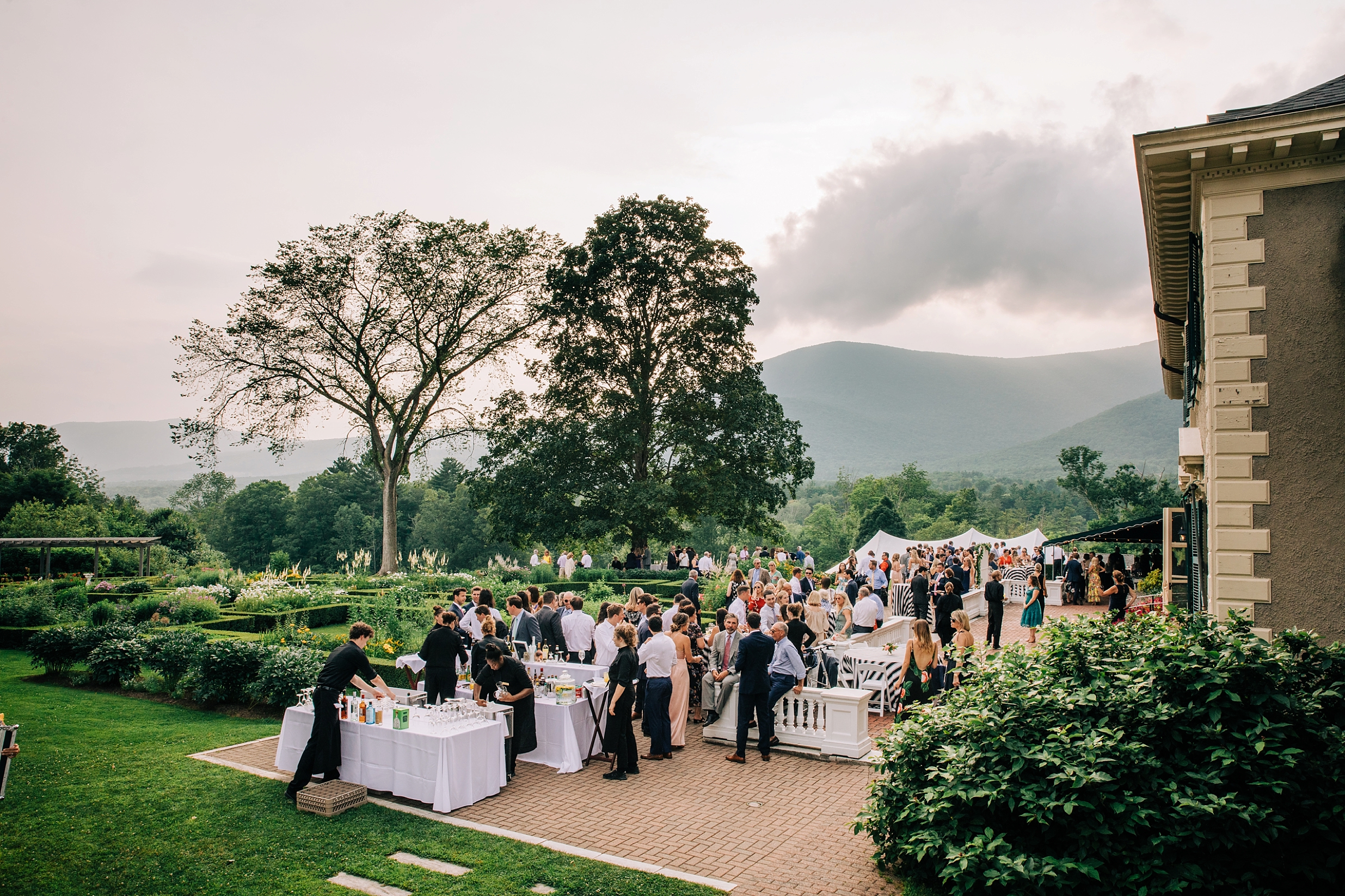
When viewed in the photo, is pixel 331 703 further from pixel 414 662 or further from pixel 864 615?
pixel 864 615

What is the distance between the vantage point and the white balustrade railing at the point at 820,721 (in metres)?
9.62

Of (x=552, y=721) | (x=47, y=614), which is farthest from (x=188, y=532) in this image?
(x=552, y=721)

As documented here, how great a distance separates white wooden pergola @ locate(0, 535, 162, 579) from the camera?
28.5 m

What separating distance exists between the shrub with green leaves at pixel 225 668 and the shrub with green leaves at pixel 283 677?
0.75ft

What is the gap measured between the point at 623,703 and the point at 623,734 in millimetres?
405

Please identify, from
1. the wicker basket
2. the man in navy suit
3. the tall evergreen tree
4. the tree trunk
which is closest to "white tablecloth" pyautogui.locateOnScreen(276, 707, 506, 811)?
the wicker basket

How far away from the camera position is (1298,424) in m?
7.58

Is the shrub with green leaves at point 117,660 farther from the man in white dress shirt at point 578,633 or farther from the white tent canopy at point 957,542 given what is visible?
the white tent canopy at point 957,542

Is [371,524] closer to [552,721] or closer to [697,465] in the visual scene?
[697,465]

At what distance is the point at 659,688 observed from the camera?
31.3 feet

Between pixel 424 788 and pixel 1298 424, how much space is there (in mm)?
9384

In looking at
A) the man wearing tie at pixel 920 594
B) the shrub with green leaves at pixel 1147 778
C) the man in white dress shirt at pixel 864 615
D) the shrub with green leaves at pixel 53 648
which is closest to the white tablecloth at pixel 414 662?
the shrub with green leaves at pixel 53 648

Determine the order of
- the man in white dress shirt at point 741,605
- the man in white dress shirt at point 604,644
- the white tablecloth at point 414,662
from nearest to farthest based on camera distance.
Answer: the man in white dress shirt at point 604,644 < the white tablecloth at point 414,662 < the man in white dress shirt at point 741,605

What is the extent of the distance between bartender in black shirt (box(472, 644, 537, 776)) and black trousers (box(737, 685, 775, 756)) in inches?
102
